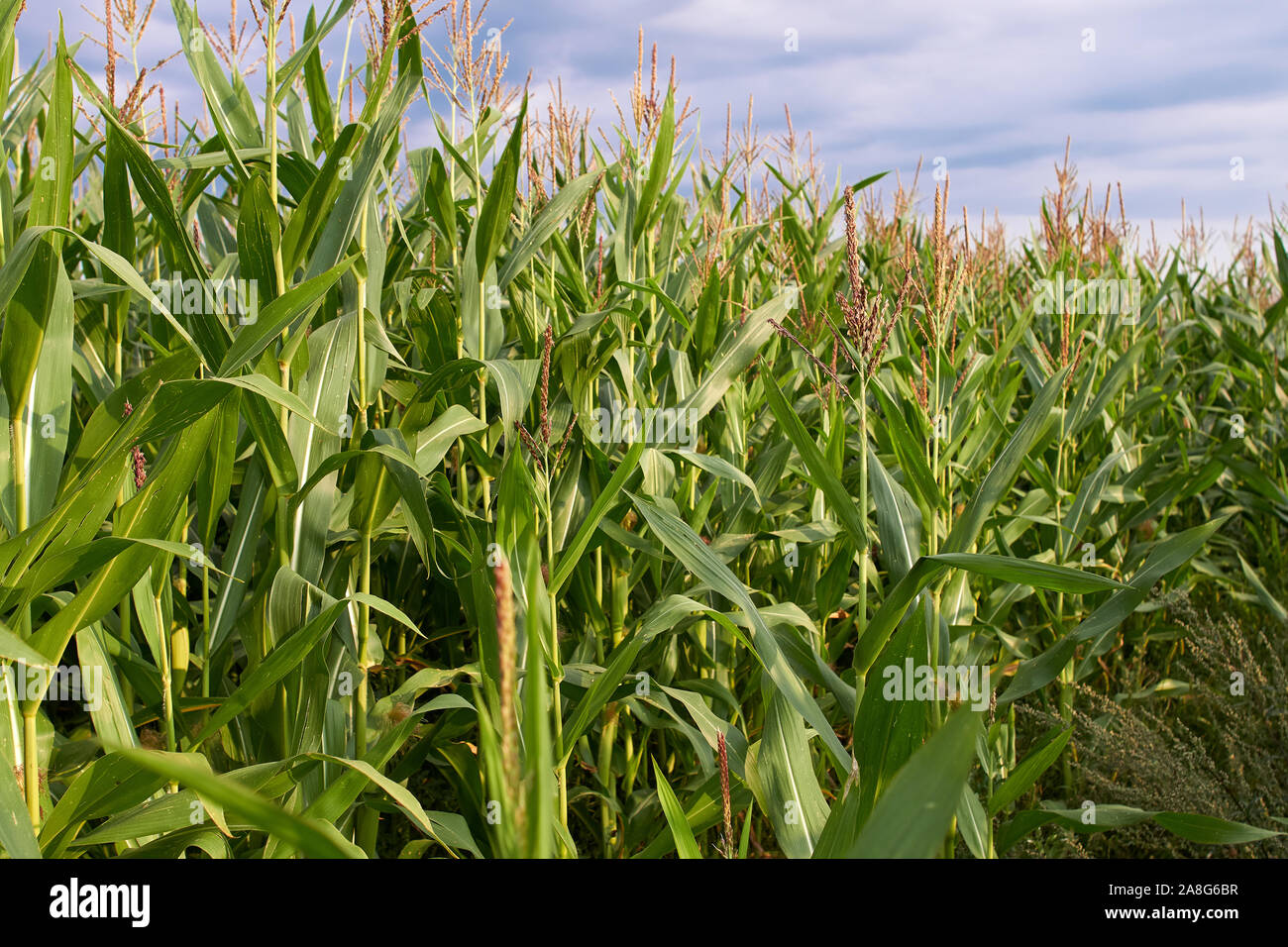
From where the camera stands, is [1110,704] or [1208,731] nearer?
[1110,704]

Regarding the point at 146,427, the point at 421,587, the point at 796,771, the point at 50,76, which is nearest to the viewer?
the point at 146,427

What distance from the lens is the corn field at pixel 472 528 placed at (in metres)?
1.30

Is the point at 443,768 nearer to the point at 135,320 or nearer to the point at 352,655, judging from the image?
the point at 352,655

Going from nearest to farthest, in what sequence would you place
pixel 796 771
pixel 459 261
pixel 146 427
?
pixel 146 427, pixel 796 771, pixel 459 261

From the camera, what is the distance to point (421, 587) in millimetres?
2469

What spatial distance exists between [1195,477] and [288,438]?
3.11 metres

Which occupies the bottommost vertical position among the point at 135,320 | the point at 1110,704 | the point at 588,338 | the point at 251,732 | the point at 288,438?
the point at 1110,704

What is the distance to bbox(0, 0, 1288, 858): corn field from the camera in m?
1.30

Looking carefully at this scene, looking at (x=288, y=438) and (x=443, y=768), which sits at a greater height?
(x=288, y=438)

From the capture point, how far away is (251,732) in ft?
5.84

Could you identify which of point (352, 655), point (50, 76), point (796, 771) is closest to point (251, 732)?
point (352, 655)

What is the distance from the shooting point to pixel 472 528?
1.66m

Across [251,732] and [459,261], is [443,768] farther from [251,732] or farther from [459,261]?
[459,261]

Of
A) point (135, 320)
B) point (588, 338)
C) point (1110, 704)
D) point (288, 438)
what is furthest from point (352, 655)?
point (1110, 704)
